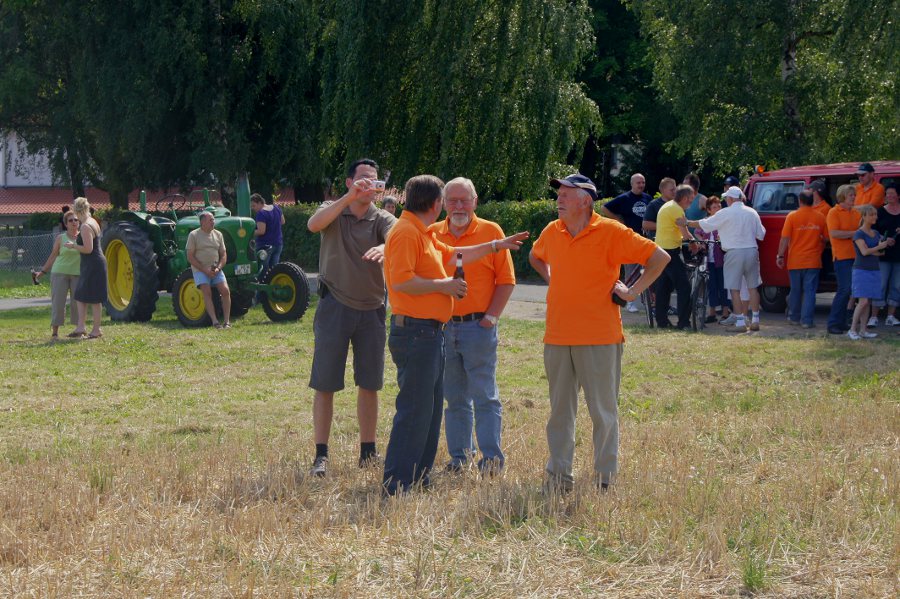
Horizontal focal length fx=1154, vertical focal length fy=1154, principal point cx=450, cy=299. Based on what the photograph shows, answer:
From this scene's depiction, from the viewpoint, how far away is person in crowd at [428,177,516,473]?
7.12 meters

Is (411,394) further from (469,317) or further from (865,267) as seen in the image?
(865,267)

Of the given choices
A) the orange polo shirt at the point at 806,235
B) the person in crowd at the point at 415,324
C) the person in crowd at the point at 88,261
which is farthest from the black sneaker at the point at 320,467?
the orange polo shirt at the point at 806,235

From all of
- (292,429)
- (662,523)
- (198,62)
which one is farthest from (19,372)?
(198,62)

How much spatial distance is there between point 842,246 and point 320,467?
9.02 meters

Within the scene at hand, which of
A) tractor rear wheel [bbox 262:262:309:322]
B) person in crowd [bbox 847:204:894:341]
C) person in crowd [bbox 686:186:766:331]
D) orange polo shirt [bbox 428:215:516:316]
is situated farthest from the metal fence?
orange polo shirt [bbox 428:215:516:316]

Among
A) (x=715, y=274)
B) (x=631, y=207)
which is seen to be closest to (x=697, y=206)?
(x=715, y=274)

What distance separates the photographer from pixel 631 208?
15.6m

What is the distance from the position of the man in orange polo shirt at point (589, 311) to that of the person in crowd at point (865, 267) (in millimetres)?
7732

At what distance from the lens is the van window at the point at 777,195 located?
16.5 meters

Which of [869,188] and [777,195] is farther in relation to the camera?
[777,195]

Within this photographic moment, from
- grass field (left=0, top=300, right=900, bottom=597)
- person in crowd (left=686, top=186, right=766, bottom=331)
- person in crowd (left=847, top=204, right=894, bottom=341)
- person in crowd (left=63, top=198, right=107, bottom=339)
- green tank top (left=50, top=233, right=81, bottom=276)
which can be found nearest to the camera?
grass field (left=0, top=300, right=900, bottom=597)

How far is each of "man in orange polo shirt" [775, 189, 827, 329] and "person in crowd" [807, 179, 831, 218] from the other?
0.10 metres

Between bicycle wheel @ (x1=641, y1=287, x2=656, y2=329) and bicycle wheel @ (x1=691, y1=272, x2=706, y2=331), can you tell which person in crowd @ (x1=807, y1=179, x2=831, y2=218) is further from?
bicycle wheel @ (x1=641, y1=287, x2=656, y2=329)

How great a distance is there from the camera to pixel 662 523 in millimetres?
5801
